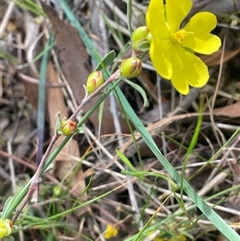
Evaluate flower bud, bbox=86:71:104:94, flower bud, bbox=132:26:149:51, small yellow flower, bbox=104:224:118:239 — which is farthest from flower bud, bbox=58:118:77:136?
small yellow flower, bbox=104:224:118:239

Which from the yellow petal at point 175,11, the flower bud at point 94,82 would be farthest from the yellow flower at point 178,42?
the flower bud at point 94,82

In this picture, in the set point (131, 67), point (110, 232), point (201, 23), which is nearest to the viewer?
point (131, 67)

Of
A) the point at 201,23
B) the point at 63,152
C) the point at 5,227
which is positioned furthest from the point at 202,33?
the point at 63,152

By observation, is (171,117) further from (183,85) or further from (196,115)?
(183,85)

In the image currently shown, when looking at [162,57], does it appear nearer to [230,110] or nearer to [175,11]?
[175,11]

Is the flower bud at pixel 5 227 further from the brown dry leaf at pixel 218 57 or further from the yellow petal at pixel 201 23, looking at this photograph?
the brown dry leaf at pixel 218 57

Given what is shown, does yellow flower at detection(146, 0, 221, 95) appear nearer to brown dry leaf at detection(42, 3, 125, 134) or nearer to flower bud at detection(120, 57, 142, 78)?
flower bud at detection(120, 57, 142, 78)
